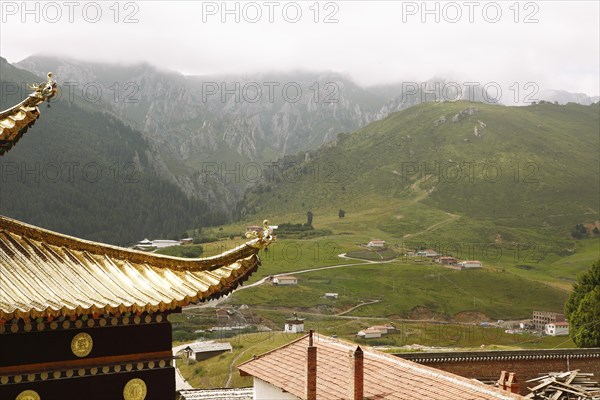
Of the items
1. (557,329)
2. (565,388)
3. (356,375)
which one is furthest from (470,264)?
(356,375)

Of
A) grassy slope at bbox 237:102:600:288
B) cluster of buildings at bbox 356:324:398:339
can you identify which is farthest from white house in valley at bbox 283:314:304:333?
grassy slope at bbox 237:102:600:288

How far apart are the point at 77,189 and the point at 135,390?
6762 inches

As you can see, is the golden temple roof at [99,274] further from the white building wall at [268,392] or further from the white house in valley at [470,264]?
the white house in valley at [470,264]

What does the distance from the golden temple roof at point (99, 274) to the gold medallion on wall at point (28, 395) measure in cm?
147

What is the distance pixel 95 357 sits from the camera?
960cm

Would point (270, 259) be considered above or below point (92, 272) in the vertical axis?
below

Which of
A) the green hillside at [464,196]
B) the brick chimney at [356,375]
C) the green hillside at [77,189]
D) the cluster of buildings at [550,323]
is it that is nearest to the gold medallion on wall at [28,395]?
the brick chimney at [356,375]

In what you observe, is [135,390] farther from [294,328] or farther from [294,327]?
[294,327]

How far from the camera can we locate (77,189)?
171 meters

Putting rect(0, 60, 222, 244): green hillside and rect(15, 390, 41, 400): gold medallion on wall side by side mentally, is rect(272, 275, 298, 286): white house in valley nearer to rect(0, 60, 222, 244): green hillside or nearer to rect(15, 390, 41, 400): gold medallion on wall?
rect(0, 60, 222, 244): green hillside

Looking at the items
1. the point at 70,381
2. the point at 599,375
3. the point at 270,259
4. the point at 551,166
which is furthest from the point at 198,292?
the point at 551,166

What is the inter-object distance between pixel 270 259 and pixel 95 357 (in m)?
120

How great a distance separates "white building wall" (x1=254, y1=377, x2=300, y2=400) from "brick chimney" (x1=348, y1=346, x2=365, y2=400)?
3831 mm

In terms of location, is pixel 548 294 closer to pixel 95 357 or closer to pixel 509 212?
pixel 509 212
